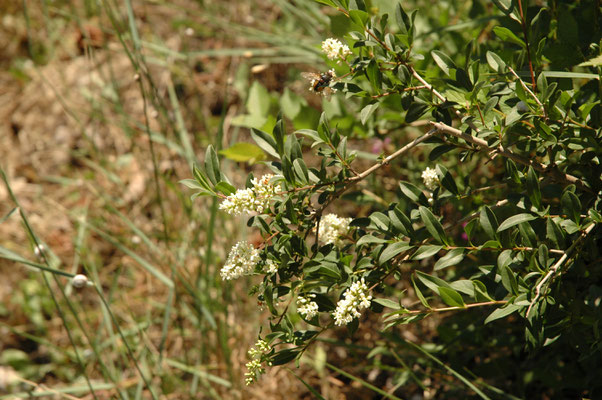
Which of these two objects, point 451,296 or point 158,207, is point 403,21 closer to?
point 451,296

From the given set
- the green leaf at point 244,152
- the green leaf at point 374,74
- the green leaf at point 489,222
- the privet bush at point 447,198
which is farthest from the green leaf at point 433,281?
the green leaf at point 244,152

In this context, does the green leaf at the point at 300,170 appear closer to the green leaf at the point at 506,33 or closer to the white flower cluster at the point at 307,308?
the white flower cluster at the point at 307,308

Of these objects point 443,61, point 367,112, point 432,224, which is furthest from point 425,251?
point 443,61

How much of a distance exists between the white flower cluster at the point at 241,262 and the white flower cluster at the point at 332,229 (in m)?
0.17

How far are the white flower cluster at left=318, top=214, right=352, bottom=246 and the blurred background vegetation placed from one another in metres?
0.33

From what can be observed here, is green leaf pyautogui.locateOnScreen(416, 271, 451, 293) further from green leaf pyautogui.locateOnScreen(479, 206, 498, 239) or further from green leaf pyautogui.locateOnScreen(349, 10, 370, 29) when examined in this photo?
green leaf pyautogui.locateOnScreen(349, 10, 370, 29)

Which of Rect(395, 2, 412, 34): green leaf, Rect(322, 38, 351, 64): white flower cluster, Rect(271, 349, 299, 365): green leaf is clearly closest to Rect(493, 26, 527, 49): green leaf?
Rect(395, 2, 412, 34): green leaf

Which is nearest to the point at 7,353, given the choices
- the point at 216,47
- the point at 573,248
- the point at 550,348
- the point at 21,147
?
the point at 21,147

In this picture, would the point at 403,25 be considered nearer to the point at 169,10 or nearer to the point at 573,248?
the point at 573,248

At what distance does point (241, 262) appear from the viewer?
89 cm

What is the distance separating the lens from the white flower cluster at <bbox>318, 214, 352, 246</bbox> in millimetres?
1018

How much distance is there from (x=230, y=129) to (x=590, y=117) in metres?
1.63

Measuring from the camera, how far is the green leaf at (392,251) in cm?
90

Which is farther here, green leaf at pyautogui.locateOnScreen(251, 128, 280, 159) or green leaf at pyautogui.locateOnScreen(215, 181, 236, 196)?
green leaf at pyautogui.locateOnScreen(251, 128, 280, 159)
